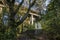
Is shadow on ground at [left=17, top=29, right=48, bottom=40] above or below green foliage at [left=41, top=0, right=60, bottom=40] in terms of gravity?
below

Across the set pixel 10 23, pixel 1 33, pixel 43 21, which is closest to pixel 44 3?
pixel 43 21

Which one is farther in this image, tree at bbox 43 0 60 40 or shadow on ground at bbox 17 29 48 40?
shadow on ground at bbox 17 29 48 40

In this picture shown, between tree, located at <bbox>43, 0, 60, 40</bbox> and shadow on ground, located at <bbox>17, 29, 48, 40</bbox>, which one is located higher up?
tree, located at <bbox>43, 0, 60, 40</bbox>

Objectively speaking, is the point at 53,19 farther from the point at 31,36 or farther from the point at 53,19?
the point at 31,36

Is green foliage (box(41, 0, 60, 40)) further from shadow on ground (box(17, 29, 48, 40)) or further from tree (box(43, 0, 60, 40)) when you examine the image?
shadow on ground (box(17, 29, 48, 40))

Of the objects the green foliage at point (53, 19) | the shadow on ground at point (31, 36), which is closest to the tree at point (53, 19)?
the green foliage at point (53, 19)

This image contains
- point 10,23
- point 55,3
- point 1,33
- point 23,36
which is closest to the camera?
point 1,33

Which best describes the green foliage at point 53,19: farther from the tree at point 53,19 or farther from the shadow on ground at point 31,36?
the shadow on ground at point 31,36

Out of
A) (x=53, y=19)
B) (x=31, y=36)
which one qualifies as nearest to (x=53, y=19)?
(x=53, y=19)

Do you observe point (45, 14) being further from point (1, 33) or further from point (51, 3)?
point (1, 33)

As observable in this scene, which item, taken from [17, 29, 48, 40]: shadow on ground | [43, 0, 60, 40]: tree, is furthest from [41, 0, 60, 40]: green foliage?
[17, 29, 48, 40]: shadow on ground

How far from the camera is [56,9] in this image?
37.9 ft

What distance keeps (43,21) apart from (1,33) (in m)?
4.69

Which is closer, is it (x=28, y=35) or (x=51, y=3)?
(x=51, y=3)
